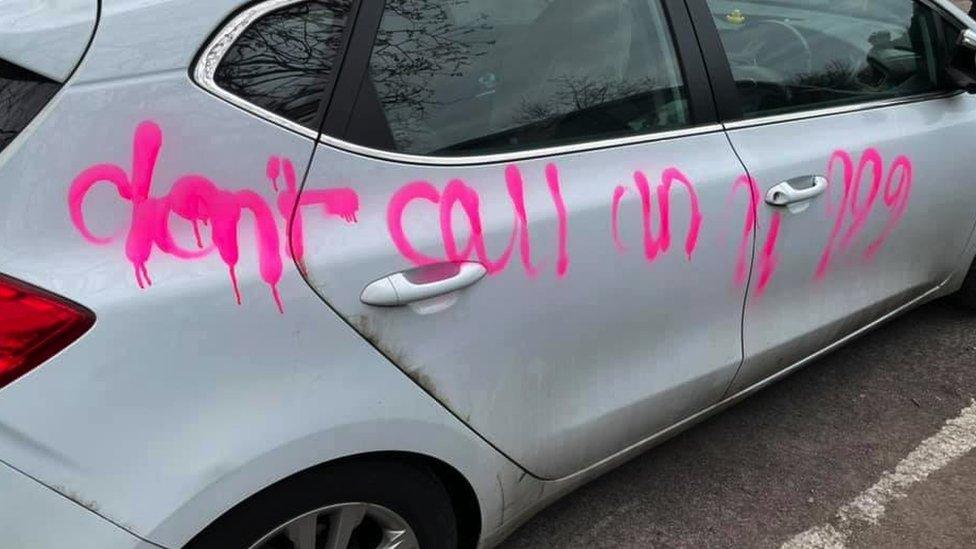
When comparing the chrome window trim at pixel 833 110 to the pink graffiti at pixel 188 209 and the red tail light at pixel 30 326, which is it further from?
the red tail light at pixel 30 326

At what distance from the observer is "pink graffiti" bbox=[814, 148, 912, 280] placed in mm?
2391

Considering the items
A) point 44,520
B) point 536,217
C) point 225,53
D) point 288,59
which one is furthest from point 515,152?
point 44,520

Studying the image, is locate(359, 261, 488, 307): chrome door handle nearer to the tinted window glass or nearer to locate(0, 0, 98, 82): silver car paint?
the tinted window glass

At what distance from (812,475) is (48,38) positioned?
2.37 m

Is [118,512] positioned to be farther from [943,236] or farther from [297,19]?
[943,236]

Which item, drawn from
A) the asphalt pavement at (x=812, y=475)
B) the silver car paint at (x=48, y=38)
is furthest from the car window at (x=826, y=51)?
the silver car paint at (x=48, y=38)

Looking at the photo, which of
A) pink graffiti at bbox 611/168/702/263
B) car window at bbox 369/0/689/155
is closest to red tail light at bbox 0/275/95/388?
car window at bbox 369/0/689/155

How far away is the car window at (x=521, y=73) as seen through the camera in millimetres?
1638

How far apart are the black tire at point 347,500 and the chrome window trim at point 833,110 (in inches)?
47.6

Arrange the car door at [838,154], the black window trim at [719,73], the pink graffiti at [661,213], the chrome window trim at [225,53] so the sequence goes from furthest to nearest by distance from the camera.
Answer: the car door at [838,154] → the black window trim at [719,73] → the pink graffiti at [661,213] → the chrome window trim at [225,53]

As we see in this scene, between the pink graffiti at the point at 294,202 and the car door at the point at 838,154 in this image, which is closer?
the pink graffiti at the point at 294,202

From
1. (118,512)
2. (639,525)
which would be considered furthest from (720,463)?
(118,512)

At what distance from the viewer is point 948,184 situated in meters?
2.79

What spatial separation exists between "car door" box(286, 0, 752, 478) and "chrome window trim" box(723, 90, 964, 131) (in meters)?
0.13
